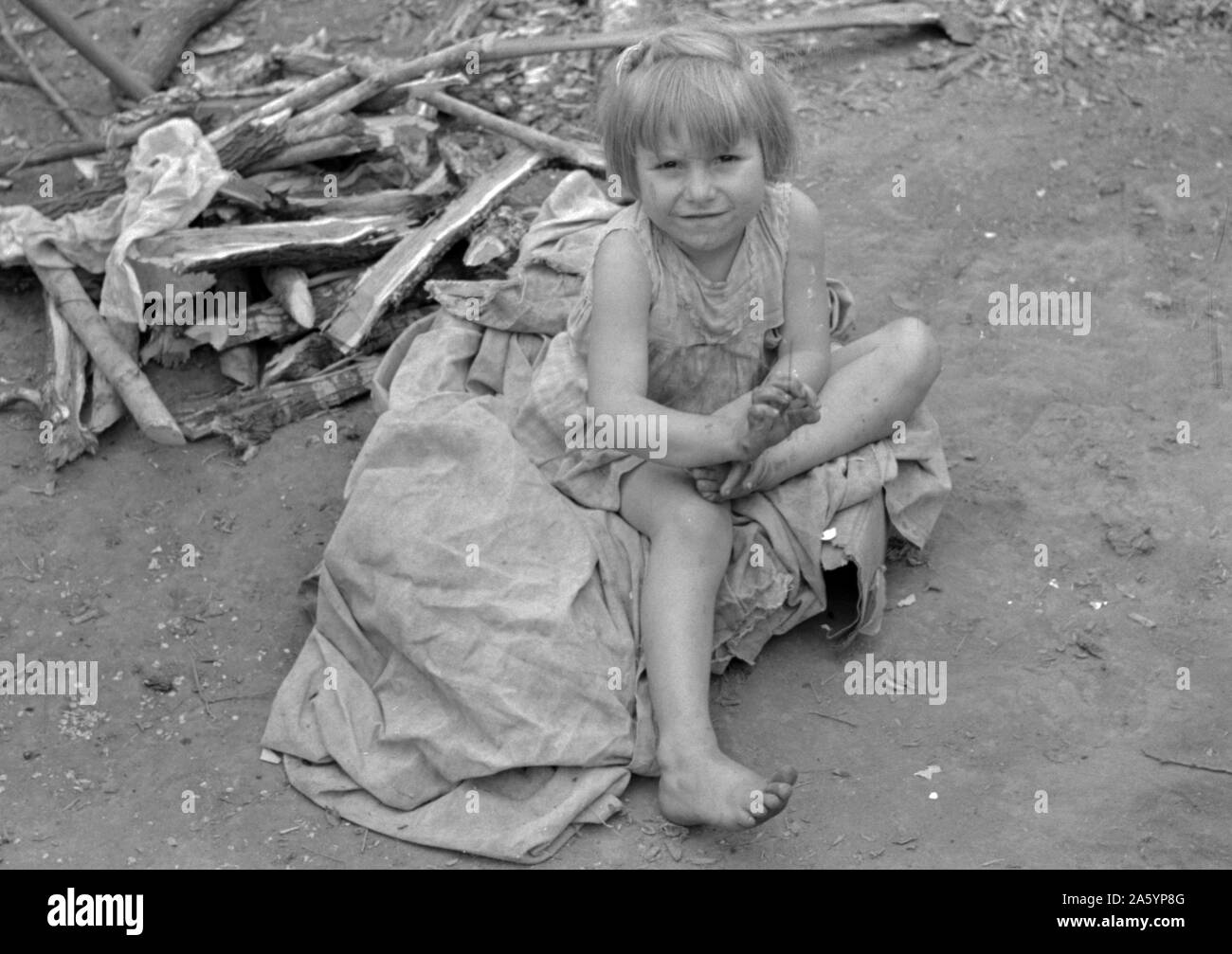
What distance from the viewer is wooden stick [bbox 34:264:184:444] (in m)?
4.21

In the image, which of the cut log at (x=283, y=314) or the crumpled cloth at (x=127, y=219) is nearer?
the crumpled cloth at (x=127, y=219)

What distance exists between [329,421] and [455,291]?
546 millimetres

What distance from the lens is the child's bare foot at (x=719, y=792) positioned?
2.91 m

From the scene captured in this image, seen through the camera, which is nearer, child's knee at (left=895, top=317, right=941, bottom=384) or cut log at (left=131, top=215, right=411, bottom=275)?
child's knee at (left=895, top=317, right=941, bottom=384)

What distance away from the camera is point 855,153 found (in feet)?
17.0

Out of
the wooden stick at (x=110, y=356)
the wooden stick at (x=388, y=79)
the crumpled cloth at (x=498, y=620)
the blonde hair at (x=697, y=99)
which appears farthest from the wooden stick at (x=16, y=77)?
the blonde hair at (x=697, y=99)

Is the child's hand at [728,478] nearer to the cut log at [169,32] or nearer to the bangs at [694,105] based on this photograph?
the bangs at [694,105]

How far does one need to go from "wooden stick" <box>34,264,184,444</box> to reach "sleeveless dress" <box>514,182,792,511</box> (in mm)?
1115

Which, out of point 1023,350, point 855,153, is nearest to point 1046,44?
point 855,153

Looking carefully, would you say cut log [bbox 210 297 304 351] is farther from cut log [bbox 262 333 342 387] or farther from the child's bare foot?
the child's bare foot

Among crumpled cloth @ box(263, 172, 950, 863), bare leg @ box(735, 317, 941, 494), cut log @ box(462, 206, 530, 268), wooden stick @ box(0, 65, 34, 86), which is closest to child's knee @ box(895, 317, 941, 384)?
bare leg @ box(735, 317, 941, 494)

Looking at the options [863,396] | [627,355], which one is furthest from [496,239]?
[863,396]

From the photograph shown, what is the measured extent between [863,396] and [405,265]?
1562 mm

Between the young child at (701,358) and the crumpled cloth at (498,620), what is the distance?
8cm
